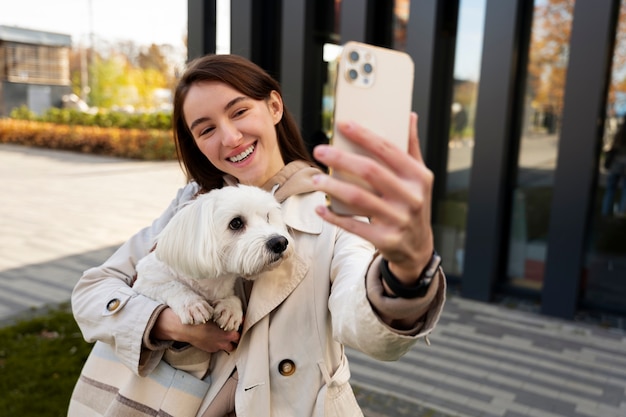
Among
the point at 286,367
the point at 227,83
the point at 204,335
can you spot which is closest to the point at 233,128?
the point at 227,83

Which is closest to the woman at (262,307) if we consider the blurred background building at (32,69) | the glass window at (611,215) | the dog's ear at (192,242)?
the dog's ear at (192,242)

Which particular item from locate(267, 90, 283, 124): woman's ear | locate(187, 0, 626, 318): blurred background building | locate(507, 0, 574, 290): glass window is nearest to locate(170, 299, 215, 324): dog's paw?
locate(267, 90, 283, 124): woman's ear

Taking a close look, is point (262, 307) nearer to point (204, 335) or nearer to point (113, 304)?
point (204, 335)

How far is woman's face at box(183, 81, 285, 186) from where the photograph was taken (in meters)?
1.63

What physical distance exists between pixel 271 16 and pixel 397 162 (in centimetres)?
634

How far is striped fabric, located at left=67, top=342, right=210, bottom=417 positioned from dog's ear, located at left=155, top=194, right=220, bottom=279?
0.32 m

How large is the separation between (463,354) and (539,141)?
2.68m

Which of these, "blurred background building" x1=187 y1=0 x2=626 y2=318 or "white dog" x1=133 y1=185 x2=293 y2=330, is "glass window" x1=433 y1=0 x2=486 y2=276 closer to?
"blurred background building" x1=187 y1=0 x2=626 y2=318

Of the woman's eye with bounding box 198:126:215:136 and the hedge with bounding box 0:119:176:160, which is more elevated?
the woman's eye with bounding box 198:126:215:136

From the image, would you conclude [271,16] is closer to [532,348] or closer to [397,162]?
[532,348]

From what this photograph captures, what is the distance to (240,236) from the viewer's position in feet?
5.15

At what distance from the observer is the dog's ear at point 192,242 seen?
151 centimetres

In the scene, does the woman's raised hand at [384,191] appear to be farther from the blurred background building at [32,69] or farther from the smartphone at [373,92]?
the blurred background building at [32,69]

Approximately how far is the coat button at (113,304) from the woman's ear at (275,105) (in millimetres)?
781
